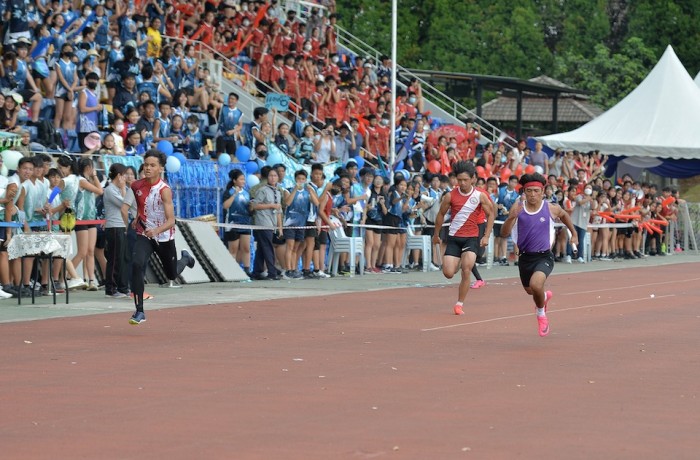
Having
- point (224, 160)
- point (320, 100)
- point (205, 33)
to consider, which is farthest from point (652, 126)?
point (224, 160)

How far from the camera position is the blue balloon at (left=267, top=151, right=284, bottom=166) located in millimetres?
27495

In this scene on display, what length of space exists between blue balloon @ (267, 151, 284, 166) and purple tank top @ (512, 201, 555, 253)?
39.8ft

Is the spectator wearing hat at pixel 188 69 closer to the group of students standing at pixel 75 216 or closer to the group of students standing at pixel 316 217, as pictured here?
the group of students standing at pixel 316 217

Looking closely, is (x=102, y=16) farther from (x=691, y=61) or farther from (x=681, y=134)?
(x=691, y=61)

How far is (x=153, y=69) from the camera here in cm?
2769

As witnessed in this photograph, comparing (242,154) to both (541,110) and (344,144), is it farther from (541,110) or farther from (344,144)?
(541,110)

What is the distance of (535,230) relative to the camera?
1554 centimetres

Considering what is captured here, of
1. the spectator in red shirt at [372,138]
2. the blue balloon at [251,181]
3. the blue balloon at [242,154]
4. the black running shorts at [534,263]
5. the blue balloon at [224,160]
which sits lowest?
the black running shorts at [534,263]

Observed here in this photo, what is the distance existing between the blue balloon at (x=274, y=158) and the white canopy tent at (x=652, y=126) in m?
14.3

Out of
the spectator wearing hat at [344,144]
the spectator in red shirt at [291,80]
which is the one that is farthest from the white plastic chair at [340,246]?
the spectator in red shirt at [291,80]

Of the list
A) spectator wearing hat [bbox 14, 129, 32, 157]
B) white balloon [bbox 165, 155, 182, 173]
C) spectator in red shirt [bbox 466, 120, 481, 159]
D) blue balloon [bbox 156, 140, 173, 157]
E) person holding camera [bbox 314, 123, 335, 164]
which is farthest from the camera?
spectator in red shirt [bbox 466, 120, 481, 159]

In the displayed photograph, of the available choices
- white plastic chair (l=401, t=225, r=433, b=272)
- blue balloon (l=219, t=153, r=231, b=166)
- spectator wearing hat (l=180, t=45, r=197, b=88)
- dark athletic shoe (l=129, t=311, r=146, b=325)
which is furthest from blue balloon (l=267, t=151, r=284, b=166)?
dark athletic shoe (l=129, t=311, r=146, b=325)

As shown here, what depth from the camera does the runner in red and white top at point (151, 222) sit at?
50.9 feet

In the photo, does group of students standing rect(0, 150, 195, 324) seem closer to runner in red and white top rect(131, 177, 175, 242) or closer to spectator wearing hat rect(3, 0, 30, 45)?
runner in red and white top rect(131, 177, 175, 242)
